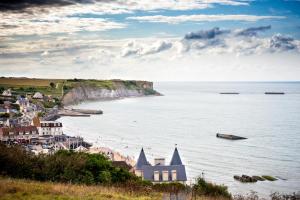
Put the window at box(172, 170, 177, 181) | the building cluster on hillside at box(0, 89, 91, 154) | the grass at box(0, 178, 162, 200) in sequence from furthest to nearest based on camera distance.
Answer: the building cluster on hillside at box(0, 89, 91, 154)
the window at box(172, 170, 177, 181)
the grass at box(0, 178, 162, 200)

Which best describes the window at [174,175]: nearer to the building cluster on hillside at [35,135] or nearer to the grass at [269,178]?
the grass at [269,178]

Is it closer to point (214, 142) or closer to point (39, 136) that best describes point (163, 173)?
point (214, 142)

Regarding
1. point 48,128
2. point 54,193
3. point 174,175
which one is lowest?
point 48,128

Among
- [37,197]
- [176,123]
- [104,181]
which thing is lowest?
[176,123]

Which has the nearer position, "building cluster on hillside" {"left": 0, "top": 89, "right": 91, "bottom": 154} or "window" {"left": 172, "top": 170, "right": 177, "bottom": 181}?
"window" {"left": 172, "top": 170, "right": 177, "bottom": 181}

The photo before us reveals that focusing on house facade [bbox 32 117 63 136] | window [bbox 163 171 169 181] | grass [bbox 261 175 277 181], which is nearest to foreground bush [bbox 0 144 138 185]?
window [bbox 163 171 169 181]

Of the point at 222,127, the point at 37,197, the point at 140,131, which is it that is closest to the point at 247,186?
the point at 37,197

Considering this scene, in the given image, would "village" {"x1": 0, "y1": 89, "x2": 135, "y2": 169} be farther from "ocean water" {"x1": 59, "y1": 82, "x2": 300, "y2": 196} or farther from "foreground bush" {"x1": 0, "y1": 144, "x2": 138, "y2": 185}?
"foreground bush" {"x1": 0, "y1": 144, "x2": 138, "y2": 185}

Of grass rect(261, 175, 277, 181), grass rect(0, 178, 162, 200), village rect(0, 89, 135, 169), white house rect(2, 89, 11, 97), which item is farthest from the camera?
white house rect(2, 89, 11, 97)

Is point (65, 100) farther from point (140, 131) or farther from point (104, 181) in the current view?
point (104, 181)

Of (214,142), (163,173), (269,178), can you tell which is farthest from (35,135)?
(163,173)

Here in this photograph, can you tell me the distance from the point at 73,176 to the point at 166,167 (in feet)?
50.4

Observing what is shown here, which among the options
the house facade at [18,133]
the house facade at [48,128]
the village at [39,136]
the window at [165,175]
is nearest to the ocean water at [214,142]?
the village at [39,136]

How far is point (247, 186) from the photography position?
4050cm
